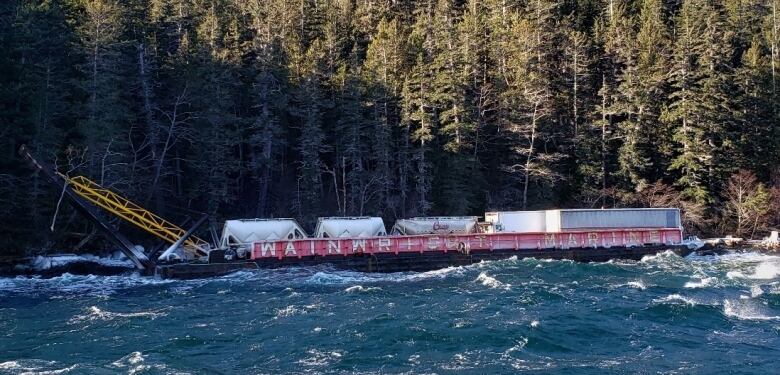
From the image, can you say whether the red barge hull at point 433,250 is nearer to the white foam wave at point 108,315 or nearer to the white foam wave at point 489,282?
the white foam wave at point 489,282

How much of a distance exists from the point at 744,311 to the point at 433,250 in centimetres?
1981

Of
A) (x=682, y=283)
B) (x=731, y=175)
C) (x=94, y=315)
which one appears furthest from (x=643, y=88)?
(x=94, y=315)

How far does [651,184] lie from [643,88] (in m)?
8.93

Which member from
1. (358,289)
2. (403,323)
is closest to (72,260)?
(358,289)

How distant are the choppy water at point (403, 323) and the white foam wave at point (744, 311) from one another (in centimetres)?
14

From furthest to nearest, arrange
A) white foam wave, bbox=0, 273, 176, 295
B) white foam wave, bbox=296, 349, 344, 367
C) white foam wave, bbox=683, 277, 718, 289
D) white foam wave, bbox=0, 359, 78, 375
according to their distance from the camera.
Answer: white foam wave, bbox=0, 273, 176, 295 → white foam wave, bbox=683, 277, 718, 289 → white foam wave, bbox=296, 349, 344, 367 → white foam wave, bbox=0, 359, 78, 375

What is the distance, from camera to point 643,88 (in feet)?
193

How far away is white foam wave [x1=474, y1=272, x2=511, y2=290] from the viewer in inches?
1271

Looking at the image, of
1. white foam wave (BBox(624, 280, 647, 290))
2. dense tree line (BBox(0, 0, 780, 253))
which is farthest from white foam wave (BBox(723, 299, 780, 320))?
dense tree line (BBox(0, 0, 780, 253))

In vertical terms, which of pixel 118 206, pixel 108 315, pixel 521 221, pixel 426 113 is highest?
pixel 426 113

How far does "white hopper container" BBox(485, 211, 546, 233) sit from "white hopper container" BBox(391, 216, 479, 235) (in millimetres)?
1833

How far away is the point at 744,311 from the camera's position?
1043 inches

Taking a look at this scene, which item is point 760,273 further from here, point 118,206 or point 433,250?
point 118,206

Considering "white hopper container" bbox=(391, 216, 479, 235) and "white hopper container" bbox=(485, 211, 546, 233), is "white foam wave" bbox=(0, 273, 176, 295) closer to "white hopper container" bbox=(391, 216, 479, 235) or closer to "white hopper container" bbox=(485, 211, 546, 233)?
"white hopper container" bbox=(391, 216, 479, 235)
